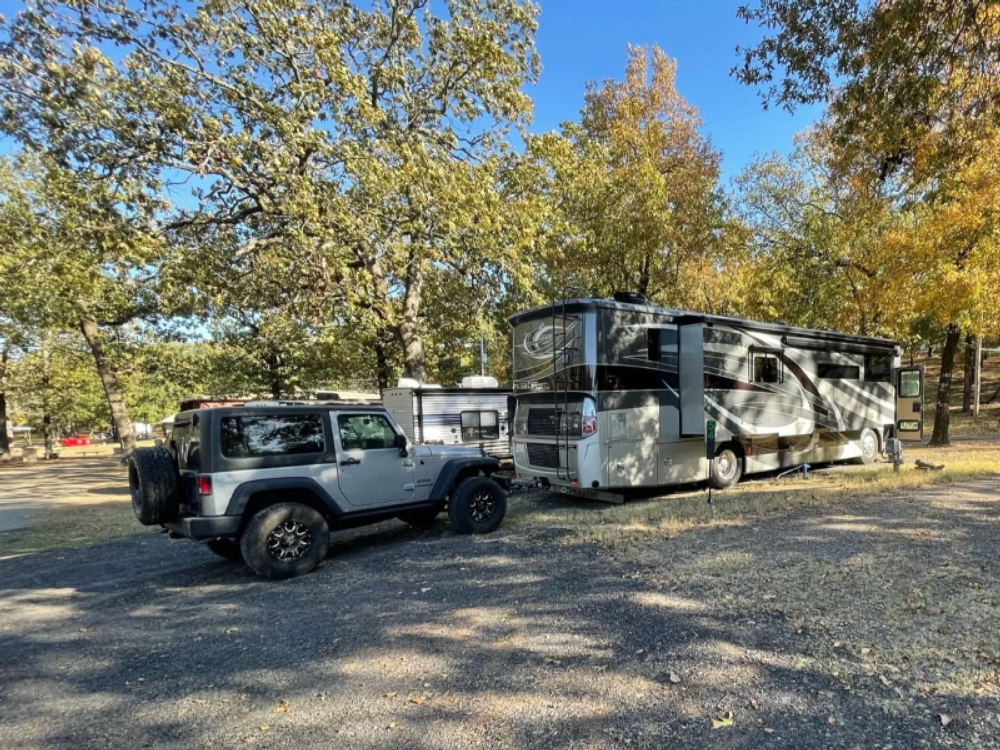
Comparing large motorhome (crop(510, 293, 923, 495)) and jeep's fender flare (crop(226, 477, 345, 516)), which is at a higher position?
large motorhome (crop(510, 293, 923, 495))

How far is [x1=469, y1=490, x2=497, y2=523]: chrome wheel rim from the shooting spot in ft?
25.0

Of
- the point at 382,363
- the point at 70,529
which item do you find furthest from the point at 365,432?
the point at 382,363

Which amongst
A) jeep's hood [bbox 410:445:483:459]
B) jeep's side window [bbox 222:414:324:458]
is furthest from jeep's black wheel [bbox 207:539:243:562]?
jeep's hood [bbox 410:445:483:459]

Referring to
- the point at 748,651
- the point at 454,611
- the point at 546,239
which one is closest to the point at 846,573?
the point at 748,651

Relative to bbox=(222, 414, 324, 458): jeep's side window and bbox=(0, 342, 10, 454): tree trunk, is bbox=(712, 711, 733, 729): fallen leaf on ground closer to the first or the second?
bbox=(222, 414, 324, 458): jeep's side window

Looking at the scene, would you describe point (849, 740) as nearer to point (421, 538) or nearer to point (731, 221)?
point (421, 538)

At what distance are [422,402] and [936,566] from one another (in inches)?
403

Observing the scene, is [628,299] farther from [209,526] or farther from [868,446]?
[868,446]

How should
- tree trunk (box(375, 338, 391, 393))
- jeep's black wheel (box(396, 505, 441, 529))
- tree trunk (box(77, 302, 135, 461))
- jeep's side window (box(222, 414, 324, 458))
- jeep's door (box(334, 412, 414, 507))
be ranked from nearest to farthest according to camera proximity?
jeep's side window (box(222, 414, 324, 458)) < jeep's door (box(334, 412, 414, 507)) < jeep's black wheel (box(396, 505, 441, 529)) < tree trunk (box(77, 302, 135, 461)) < tree trunk (box(375, 338, 391, 393))

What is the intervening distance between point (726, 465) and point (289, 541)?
776 centimetres

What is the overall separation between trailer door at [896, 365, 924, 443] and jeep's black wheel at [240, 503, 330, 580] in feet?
46.2

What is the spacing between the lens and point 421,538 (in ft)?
25.0

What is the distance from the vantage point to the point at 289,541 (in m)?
6.08

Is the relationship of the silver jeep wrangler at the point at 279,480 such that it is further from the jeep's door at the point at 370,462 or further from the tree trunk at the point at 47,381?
the tree trunk at the point at 47,381
